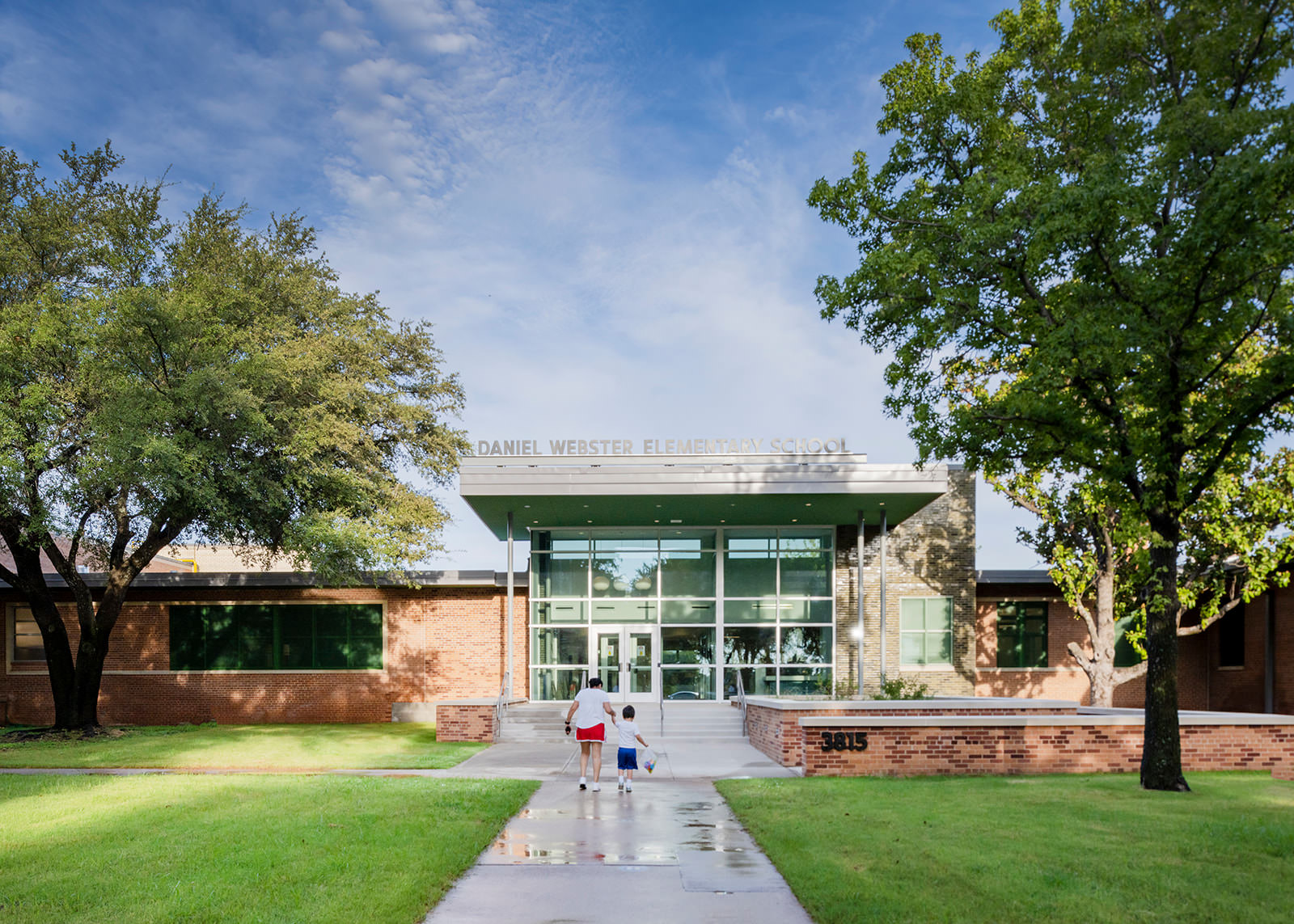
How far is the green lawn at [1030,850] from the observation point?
264 inches

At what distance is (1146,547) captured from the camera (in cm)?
1900

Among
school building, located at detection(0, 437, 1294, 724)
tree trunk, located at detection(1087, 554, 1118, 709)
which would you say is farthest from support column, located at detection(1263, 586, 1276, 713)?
tree trunk, located at detection(1087, 554, 1118, 709)

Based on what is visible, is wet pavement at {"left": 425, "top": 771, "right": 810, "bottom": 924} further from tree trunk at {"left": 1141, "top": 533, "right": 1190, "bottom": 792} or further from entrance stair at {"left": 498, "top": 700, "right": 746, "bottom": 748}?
entrance stair at {"left": 498, "top": 700, "right": 746, "bottom": 748}

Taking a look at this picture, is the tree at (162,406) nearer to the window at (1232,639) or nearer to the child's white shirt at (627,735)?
the child's white shirt at (627,735)

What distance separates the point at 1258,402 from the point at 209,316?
19245 mm

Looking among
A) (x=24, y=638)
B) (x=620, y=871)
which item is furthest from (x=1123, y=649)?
(x=24, y=638)

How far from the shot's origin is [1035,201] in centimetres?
1170

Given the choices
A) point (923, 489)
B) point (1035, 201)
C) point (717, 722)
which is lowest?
point (717, 722)

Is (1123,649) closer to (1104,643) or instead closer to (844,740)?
(1104,643)

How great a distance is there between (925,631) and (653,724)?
348 inches

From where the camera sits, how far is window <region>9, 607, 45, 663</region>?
91.2 feet

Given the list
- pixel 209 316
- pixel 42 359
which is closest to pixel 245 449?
pixel 209 316

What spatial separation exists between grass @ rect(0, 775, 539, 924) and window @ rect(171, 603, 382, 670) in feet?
47.2

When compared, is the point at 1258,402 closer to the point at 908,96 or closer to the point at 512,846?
the point at 908,96
